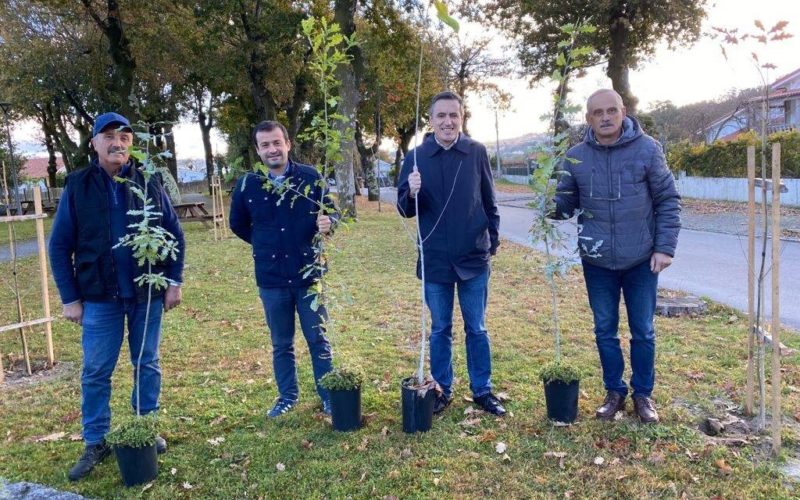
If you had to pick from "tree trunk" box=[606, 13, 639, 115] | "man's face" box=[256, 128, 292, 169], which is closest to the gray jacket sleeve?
"man's face" box=[256, 128, 292, 169]

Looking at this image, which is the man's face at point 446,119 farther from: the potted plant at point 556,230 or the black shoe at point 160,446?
the black shoe at point 160,446

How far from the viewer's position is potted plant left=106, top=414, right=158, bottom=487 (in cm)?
319

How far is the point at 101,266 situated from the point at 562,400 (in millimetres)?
Result: 3017

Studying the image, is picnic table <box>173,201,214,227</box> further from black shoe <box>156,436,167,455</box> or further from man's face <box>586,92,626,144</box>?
man's face <box>586,92,626,144</box>

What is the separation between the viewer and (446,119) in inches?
144

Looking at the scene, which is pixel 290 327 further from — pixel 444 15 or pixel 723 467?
pixel 723 467

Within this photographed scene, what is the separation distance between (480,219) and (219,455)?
2310 millimetres

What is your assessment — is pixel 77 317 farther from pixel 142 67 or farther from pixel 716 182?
pixel 716 182

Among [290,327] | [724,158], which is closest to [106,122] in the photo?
[290,327]

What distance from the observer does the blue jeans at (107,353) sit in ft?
11.1

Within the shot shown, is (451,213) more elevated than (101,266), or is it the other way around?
(451,213)

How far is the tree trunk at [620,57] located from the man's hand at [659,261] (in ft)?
54.9

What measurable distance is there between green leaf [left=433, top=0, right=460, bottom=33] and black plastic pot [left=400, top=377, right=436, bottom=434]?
220 cm

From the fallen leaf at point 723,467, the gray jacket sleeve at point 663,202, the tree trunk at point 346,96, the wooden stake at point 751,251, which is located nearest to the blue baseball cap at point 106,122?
the gray jacket sleeve at point 663,202
